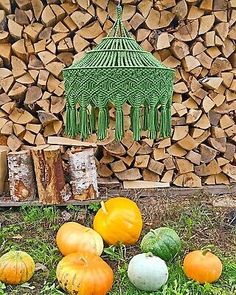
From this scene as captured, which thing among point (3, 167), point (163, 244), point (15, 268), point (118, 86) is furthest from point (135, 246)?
point (118, 86)

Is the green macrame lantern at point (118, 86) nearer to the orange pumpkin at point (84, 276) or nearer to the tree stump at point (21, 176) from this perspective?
the orange pumpkin at point (84, 276)

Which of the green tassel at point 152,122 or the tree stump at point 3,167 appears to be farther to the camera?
the tree stump at point 3,167

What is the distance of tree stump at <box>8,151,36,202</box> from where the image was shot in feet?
11.5

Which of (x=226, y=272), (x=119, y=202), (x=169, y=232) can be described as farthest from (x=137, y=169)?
(x=226, y=272)

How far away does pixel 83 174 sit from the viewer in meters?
3.53

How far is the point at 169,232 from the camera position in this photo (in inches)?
114

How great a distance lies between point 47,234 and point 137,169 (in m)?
0.87

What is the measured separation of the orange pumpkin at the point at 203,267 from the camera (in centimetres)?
262

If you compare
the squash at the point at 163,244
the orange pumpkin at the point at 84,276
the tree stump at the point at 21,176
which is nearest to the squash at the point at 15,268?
the orange pumpkin at the point at 84,276

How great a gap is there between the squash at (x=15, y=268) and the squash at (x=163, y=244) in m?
0.67

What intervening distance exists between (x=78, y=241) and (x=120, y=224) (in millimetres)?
309

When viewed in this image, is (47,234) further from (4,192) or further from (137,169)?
(137,169)

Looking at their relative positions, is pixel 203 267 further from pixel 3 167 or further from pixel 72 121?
pixel 3 167

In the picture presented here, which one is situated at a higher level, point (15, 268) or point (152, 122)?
point (152, 122)
